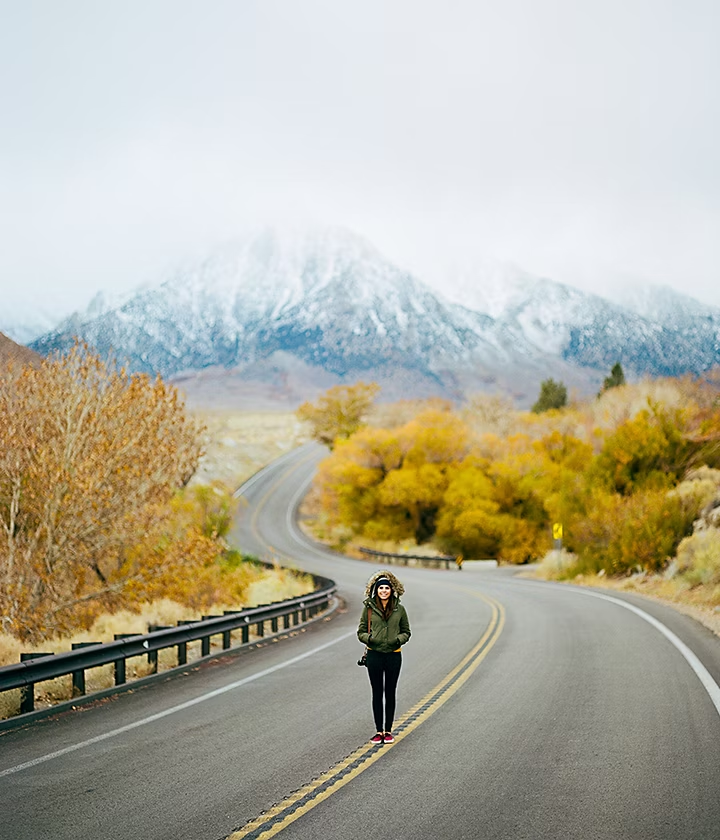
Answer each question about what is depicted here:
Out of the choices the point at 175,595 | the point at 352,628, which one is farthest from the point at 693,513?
the point at 175,595

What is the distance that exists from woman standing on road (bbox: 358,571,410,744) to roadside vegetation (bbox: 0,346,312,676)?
382 inches

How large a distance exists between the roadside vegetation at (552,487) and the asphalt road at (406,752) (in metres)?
11.8

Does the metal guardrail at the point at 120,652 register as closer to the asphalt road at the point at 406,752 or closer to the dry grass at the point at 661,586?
the asphalt road at the point at 406,752

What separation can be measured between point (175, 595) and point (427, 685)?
1096 centimetres

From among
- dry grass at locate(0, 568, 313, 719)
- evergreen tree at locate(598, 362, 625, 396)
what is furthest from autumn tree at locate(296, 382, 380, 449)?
dry grass at locate(0, 568, 313, 719)

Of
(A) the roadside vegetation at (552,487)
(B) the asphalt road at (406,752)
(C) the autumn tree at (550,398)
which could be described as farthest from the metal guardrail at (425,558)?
(C) the autumn tree at (550,398)

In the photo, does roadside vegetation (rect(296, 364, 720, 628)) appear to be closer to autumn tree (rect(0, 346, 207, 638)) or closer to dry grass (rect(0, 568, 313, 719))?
dry grass (rect(0, 568, 313, 719))

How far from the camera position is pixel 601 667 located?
1298 centimetres

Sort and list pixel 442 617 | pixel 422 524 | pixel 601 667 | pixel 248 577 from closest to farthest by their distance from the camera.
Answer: pixel 601 667
pixel 442 617
pixel 248 577
pixel 422 524

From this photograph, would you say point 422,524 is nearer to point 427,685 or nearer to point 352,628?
point 352,628

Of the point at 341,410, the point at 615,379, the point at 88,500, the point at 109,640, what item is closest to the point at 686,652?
the point at 109,640

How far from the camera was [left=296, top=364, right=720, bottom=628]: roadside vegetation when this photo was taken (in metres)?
31.9

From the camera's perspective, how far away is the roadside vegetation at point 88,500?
58.5 feet

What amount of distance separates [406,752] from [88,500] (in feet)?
39.7
